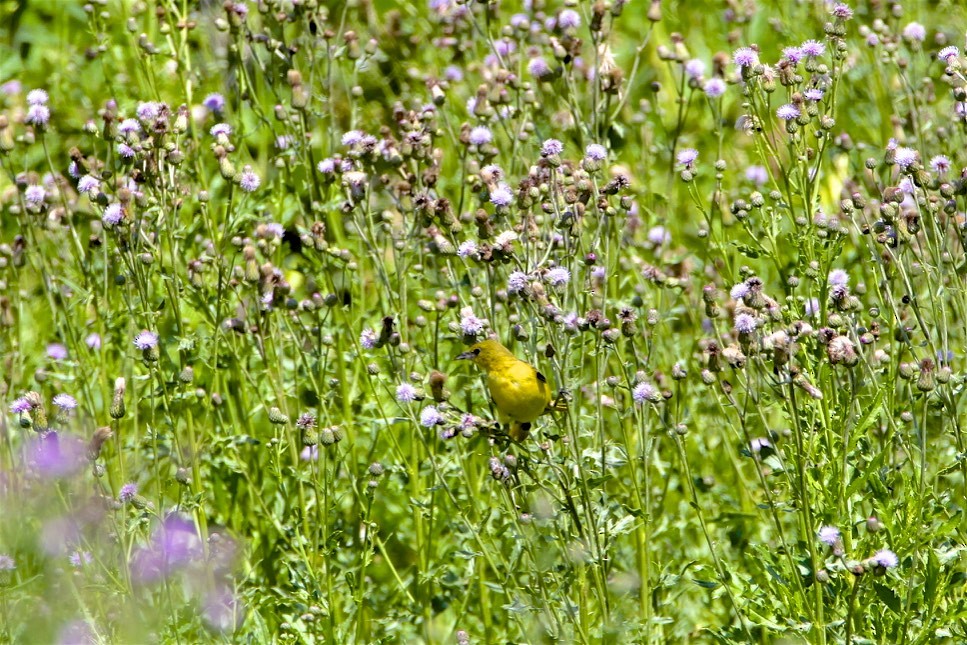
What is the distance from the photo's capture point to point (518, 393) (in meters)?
2.94

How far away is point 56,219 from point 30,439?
3.05 ft

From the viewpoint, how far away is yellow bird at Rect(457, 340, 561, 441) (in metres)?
2.94

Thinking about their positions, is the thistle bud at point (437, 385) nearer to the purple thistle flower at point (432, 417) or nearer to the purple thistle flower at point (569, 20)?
the purple thistle flower at point (432, 417)

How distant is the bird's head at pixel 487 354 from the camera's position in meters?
3.12

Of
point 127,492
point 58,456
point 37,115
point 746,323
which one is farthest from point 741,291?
point 37,115

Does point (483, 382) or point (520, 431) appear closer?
point (520, 431)

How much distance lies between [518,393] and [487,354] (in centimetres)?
25

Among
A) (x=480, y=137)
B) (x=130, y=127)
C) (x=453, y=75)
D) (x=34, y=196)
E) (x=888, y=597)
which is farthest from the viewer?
(x=453, y=75)

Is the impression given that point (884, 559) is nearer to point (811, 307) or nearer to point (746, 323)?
point (746, 323)

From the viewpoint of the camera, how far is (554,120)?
4.56m

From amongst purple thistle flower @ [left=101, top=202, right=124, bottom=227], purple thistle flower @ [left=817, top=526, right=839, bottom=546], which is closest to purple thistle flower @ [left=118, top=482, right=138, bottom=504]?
purple thistle flower @ [left=101, top=202, right=124, bottom=227]

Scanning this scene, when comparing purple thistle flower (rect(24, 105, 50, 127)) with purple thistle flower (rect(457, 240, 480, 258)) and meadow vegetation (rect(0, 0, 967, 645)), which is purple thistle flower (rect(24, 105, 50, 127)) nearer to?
meadow vegetation (rect(0, 0, 967, 645))

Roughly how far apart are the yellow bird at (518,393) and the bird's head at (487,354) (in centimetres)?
1

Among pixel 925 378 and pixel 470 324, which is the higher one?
pixel 925 378
